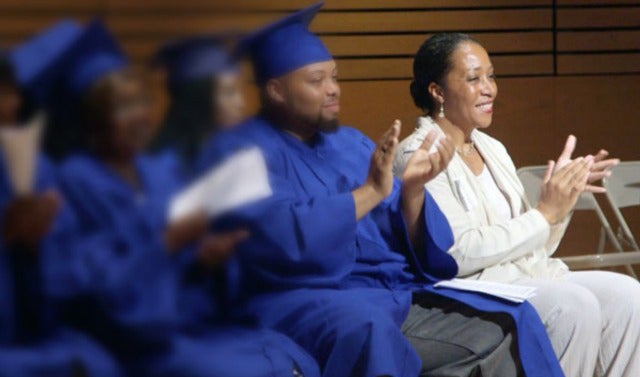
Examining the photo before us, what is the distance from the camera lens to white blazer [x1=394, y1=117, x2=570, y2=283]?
8.85 feet

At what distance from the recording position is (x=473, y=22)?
15.4 feet

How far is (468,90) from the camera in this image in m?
2.99

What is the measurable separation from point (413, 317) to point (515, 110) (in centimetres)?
249

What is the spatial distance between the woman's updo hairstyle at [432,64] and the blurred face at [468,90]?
0.06ft

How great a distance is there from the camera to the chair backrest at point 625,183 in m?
3.99

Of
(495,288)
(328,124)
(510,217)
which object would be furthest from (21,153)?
(510,217)

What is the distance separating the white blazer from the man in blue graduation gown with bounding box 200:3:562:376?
22 centimetres

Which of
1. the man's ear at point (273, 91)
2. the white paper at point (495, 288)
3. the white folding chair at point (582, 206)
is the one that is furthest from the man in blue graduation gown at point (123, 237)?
the white folding chair at point (582, 206)

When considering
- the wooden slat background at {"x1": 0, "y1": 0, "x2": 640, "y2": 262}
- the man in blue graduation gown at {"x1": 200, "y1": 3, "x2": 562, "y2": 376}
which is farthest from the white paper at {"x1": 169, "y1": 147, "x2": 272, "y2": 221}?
the wooden slat background at {"x1": 0, "y1": 0, "x2": 640, "y2": 262}

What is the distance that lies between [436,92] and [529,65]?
74.2 inches

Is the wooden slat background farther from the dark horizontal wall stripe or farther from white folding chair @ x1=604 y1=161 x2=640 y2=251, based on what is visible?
white folding chair @ x1=604 y1=161 x2=640 y2=251

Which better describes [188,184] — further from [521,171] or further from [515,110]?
[515,110]

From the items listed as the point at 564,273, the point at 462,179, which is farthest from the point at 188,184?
the point at 564,273

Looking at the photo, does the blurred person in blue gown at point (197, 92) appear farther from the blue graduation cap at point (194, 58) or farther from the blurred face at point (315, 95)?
the blurred face at point (315, 95)
